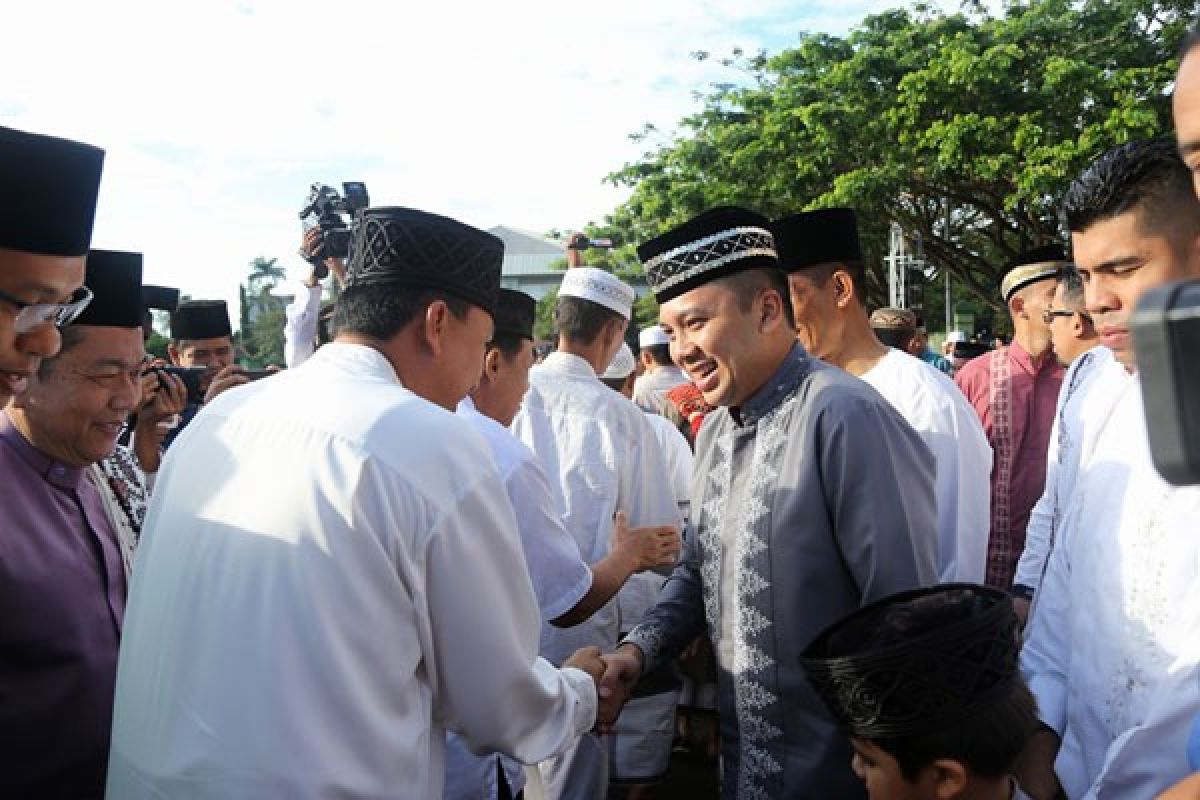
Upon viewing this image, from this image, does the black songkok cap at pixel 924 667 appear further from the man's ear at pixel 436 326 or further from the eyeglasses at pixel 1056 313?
the eyeglasses at pixel 1056 313

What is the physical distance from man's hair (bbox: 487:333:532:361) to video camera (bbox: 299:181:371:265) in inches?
44.3

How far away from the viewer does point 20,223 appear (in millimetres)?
1719

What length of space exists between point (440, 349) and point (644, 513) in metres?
2.40

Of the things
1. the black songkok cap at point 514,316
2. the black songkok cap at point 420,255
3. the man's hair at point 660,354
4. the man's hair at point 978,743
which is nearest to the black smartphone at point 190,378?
the black songkok cap at point 514,316

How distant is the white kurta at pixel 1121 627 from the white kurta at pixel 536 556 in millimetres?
1392

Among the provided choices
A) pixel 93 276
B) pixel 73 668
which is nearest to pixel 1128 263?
pixel 73 668

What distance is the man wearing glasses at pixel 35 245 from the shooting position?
66.2 inches

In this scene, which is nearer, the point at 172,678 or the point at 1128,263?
the point at 172,678

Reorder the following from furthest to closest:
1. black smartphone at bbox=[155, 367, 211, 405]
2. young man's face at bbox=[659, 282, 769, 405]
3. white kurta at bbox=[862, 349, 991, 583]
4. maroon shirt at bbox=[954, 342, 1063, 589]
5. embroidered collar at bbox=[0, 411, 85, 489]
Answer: maroon shirt at bbox=[954, 342, 1063, 589]
black smartphone at bbox=[155, 367, 211, 405]
white kurta at bbox=[862, 349, 991, 583]
young man's face at bbox=[659, 282, 769, 405]
embroidered collar at bbox=[0, 411, 85, 489]

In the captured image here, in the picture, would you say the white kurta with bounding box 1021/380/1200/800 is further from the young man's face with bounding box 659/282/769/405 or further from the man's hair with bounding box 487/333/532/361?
the man's hair with bounding box 487/333/532/361

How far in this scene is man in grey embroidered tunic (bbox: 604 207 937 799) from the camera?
228cm

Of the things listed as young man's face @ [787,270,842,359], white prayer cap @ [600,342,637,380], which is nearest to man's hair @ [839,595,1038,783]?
young man's face @ [787,270,842,359]

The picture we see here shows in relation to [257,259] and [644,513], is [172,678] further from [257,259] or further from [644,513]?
[257,259]

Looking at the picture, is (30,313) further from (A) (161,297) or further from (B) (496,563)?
(A) (161,297)
